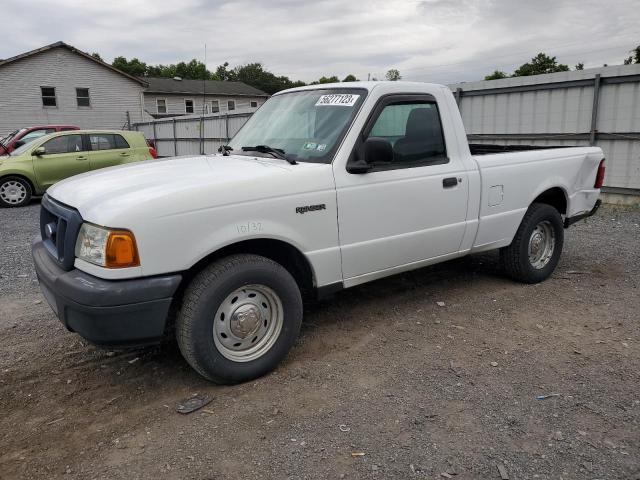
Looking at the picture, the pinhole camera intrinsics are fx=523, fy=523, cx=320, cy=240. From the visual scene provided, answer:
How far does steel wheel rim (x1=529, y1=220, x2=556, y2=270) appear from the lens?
5.41 meters

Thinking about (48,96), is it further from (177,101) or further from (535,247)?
(535,247)

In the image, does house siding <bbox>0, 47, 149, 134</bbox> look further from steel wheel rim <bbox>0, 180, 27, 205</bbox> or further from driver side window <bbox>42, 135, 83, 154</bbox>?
steel wheel rim <bbox>0, 180, 27, 205</bbox>

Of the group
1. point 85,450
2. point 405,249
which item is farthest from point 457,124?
point 85,450

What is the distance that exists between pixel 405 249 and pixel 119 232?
87.0 inches

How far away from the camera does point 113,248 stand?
2.88 m

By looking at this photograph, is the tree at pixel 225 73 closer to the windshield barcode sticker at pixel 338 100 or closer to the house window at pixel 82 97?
Result: the house window at pixel 82 97

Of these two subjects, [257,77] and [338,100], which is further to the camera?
[257,77]

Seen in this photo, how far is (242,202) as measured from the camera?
3252 millimetres

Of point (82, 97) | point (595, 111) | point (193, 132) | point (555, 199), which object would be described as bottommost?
point (555, 199)

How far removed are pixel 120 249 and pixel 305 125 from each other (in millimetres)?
1836

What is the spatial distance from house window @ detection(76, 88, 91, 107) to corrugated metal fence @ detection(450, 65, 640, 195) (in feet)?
87.7

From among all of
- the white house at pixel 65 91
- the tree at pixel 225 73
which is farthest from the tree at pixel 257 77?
the white house at pixel 65 91

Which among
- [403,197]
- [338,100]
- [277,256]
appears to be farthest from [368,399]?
[338,100]

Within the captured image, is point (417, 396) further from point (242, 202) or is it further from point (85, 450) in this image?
point (85, 450)
